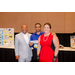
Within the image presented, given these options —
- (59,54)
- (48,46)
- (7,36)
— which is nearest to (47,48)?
(48,46)

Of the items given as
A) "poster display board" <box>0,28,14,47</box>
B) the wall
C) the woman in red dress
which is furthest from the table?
the woman in red dress

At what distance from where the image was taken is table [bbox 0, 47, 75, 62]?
2507 mm

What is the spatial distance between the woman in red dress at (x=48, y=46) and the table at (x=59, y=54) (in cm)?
110

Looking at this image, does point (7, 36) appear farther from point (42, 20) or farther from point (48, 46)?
point (48, 46)

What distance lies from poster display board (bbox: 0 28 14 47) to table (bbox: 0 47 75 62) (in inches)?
13.1

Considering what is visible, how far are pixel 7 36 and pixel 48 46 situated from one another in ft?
7.27

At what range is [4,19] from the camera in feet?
11.1

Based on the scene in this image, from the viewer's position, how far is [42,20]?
314 cm

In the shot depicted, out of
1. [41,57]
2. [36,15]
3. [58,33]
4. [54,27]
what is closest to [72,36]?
[58,33]

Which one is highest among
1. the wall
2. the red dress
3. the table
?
the wall

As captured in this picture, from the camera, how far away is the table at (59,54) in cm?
251

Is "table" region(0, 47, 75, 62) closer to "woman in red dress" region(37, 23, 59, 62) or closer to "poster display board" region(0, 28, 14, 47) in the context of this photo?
"poster display board" region(0, 28, 14, 47)

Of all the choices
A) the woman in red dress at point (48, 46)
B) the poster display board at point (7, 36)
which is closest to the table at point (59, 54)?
the poster display board at point (7, 36)

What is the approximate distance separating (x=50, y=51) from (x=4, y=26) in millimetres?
2577
